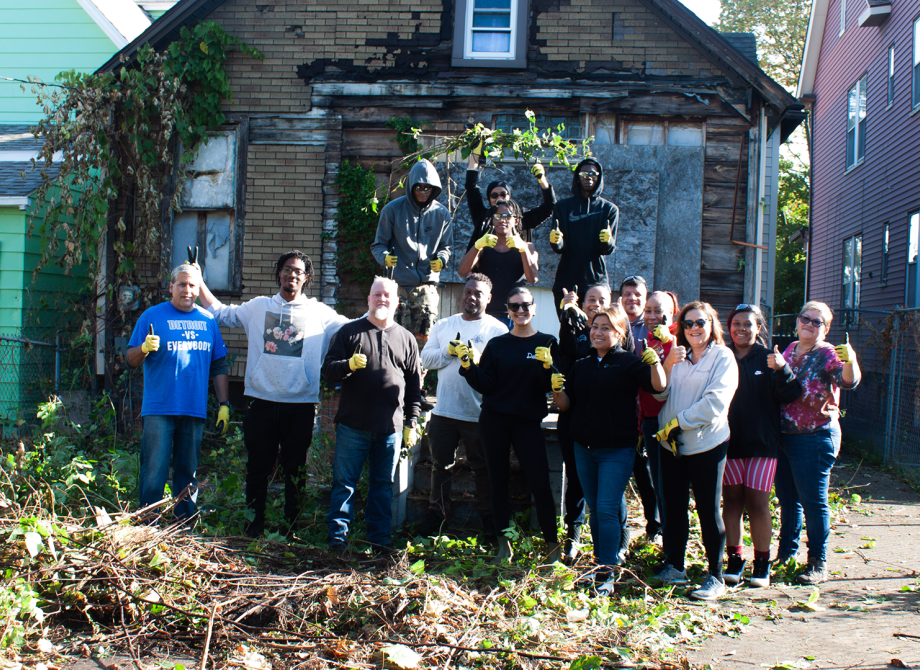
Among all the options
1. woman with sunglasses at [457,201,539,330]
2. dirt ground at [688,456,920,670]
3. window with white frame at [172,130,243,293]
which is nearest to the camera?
dirt ground at [688,456,920,670]

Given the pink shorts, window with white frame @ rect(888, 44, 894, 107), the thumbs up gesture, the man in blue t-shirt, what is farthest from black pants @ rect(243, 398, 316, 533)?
window with white frame @ rect(888, 44, 894, 107)

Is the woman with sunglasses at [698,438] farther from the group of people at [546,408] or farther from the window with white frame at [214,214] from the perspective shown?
the window with white frame at [214,214]

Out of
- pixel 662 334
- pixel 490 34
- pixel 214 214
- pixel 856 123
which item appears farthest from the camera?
pixel 856 123

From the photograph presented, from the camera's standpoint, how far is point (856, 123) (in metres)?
16.5

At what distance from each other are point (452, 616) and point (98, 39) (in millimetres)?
12256

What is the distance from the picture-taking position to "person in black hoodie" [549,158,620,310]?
6.19 metres

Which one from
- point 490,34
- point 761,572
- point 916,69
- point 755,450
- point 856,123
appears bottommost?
point 761,572

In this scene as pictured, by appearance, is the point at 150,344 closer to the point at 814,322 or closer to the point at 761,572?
the point at 761,572

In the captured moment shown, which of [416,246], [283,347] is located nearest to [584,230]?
[416,246]

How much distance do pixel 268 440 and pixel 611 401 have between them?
2376 millimetres

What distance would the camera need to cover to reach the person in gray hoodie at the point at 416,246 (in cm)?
639

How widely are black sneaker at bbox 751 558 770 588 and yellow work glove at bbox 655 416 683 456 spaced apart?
97cm

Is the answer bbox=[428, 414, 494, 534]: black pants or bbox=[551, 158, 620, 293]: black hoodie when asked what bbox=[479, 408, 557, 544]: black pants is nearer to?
bbox=[428, 414, 494, 534]: black pants

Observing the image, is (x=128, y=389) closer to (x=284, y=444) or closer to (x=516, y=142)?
(x=284, y=444)
